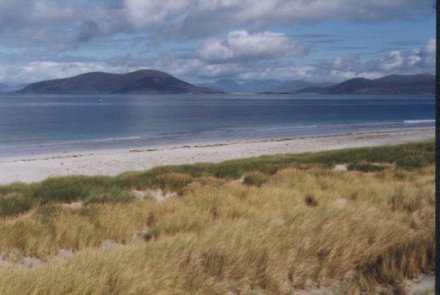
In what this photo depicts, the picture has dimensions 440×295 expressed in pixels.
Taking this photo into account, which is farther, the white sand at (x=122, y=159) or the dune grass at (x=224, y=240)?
the white sand at (x=122, y=159)

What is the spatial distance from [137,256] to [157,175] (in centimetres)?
1036

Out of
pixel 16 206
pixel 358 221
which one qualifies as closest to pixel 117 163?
pixel 16 206

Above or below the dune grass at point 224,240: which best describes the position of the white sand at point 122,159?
below

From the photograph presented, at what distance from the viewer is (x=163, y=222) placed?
29.7ft

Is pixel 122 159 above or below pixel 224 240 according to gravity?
below

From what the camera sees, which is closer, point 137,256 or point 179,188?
point 137,256

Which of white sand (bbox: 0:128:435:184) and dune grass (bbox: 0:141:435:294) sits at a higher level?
dune grass (bbox: 0:141:435:294)

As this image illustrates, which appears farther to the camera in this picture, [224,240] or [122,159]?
[122,159]

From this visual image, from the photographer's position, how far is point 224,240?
6.64 m

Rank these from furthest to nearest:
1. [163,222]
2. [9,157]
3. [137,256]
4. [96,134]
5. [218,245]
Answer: [96,134] → [9,157] → [163,222] → [218,245] → [137,256]

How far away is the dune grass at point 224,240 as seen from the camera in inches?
214

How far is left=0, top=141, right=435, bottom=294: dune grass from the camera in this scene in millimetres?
5434

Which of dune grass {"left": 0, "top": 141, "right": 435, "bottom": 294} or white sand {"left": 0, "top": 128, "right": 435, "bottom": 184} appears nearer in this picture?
dune grass {"left": 0, "top": 141, "right": 435, "bottom": 294}

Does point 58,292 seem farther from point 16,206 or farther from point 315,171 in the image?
point 315,171
